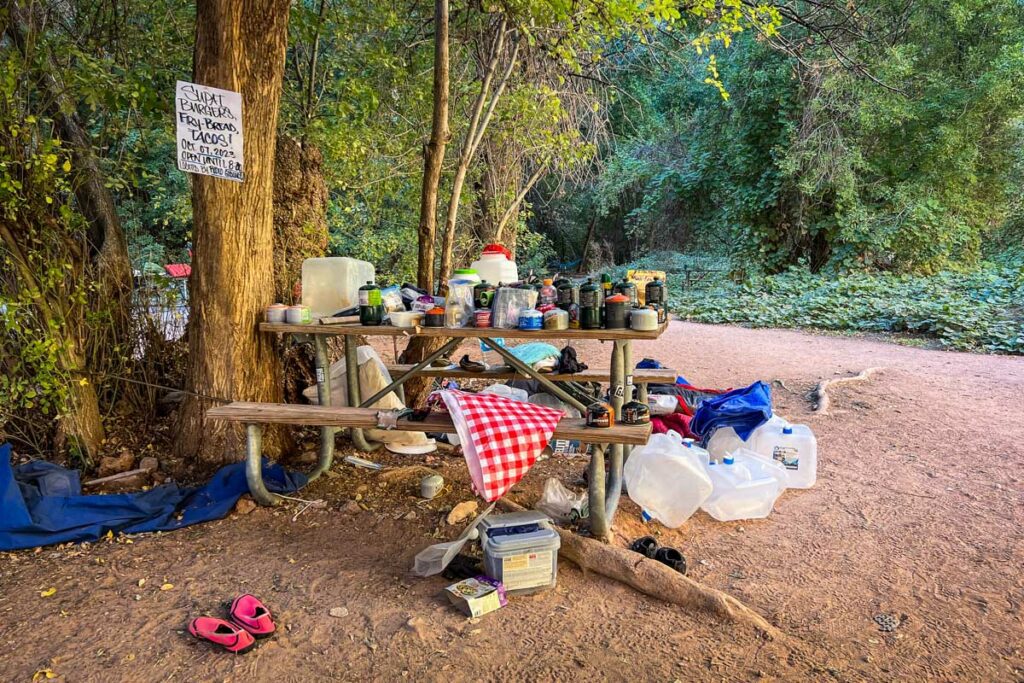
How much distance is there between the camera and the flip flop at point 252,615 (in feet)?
7.75

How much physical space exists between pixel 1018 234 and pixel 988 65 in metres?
5.38

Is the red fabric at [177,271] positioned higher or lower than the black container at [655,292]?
higher

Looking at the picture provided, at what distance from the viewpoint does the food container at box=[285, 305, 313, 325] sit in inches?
146

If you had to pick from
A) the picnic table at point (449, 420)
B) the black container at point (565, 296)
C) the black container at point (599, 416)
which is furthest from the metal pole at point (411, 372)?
the black container at point (599, 416)

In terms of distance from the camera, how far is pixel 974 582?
285 cm

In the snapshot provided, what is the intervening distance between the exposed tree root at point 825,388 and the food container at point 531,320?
3621 mm

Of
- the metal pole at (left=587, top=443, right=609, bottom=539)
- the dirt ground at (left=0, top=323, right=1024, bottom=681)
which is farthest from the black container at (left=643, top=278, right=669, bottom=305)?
the dirt ground at (left=0, top=323, right=1024, bottom=681)

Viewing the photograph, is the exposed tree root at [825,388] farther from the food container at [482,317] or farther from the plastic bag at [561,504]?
the food container at [482,317]

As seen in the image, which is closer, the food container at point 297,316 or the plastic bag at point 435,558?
the plastic bag at point 435,558

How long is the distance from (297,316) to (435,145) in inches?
76.2

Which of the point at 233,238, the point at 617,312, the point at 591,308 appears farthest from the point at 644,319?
the point at 233,238

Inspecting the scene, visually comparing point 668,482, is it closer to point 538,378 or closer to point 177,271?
point 538,378

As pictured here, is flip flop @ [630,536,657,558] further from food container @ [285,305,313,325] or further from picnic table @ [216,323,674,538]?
food container @ [285,305,313,325]

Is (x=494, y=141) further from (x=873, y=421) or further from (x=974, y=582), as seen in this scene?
(x=974, y=582)
